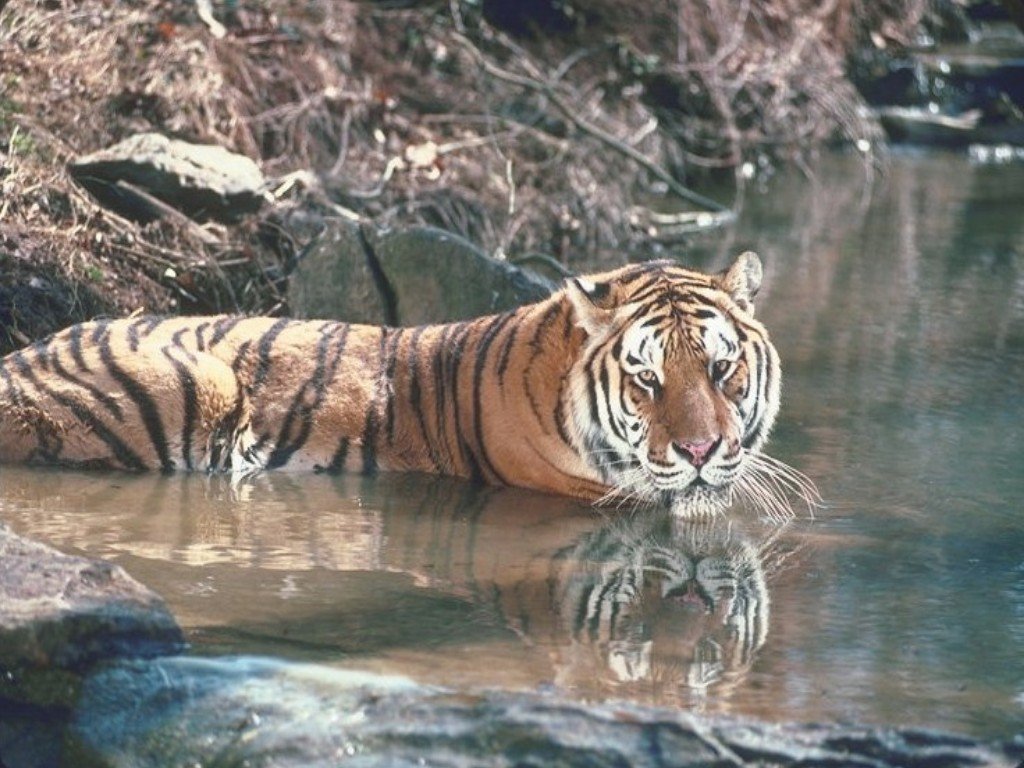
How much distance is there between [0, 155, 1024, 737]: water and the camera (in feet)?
14.3

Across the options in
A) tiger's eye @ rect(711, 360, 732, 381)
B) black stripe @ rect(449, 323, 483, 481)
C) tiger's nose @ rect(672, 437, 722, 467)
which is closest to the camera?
tiger's nose @ rect(672, 437, 722, 467)

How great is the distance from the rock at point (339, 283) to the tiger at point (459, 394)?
4.86ft

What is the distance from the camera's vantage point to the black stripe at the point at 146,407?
628 cm

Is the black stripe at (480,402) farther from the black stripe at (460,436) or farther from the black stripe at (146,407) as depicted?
the black stripe at (146,407)

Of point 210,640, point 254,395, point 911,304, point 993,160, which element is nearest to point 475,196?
point 911,304

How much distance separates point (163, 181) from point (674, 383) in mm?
3507

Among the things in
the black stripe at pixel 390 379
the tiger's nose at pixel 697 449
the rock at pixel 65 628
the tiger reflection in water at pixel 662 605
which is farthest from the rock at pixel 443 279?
the rock at pixel 65 628

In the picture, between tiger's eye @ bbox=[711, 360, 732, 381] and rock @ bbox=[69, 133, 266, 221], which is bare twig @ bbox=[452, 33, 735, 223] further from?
tiger's eye @ bbox=[711, 360, 732, 381]

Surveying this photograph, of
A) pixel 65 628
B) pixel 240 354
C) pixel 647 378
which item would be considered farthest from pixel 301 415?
pixel 65 628

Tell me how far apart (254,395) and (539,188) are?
484cm

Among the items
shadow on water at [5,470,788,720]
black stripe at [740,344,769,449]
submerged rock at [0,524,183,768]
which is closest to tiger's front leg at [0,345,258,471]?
shadow on water at [5,470,788,720]

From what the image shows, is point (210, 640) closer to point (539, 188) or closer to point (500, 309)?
point (500, 309)

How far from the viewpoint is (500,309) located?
7879 millimetres

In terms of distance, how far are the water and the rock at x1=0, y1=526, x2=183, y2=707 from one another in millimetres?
188
